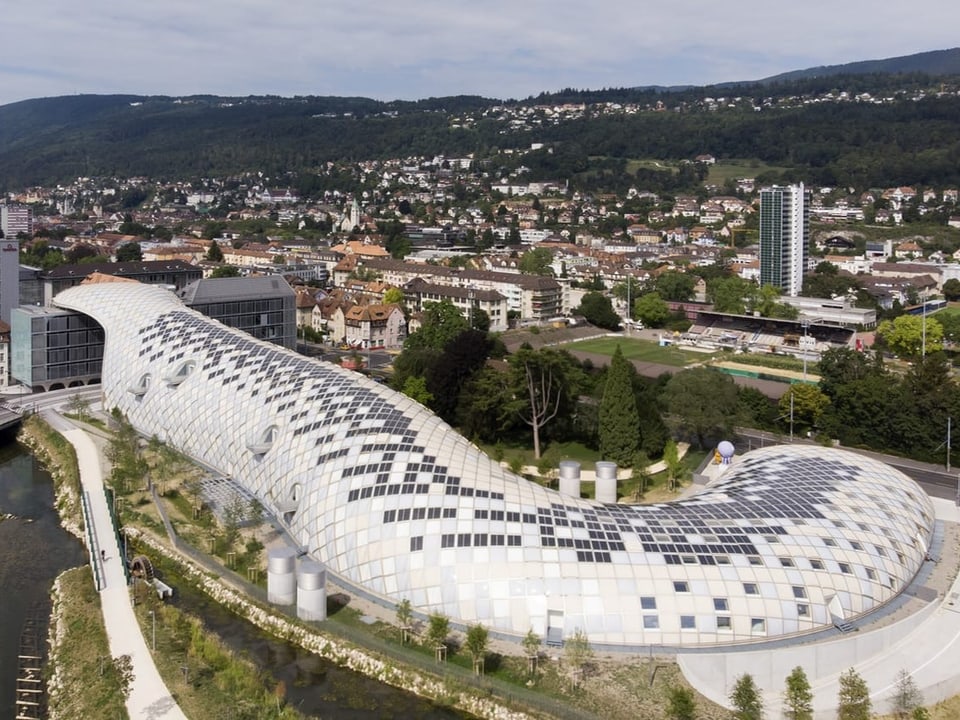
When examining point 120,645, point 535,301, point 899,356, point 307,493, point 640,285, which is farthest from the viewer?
point 640,285

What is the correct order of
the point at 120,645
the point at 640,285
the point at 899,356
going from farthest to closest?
the point at 640,285 → the point at 899,356 → the point at 120,645

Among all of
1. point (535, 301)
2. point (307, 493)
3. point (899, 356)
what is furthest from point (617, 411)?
point (535, 301)

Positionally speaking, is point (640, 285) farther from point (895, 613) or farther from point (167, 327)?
point (895, 613)

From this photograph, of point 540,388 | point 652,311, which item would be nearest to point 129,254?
point 652,311

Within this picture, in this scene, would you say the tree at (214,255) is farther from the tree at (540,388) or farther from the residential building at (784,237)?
the tree at (540,388)

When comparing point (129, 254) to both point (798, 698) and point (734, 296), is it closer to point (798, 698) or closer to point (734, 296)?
point (734, 296)

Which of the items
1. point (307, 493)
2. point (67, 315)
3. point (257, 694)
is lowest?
point (257, 694)
